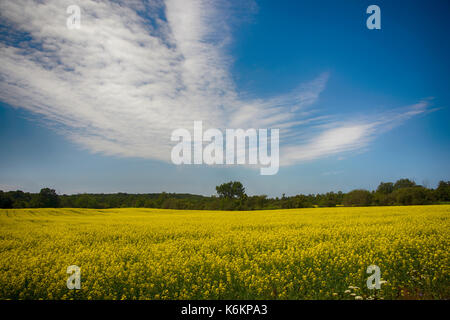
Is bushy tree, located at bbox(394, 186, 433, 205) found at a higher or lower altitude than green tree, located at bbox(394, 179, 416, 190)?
lower

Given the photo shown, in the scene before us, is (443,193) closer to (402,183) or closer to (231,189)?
(402,183)

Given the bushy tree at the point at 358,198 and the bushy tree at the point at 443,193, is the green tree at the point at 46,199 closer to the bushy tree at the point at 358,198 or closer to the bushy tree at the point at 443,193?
the bushy tree at the point at 358,198

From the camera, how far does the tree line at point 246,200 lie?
4212cm

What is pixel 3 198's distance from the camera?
146ft

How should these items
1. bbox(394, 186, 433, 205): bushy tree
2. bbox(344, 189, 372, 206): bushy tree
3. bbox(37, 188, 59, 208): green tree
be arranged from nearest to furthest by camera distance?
bbox(394, 186, 433, 205): bushy tree, bbox(344, 189, 372, 206): bushy tree, bbox(37, 188, 59, 208): green tree

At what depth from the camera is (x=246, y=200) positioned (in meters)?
63.9

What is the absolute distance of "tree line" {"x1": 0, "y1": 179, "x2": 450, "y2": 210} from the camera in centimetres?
4212

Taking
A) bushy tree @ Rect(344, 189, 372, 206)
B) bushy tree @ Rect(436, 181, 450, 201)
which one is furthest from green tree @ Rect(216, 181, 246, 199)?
bushy tree @ Rect(436, 181, 450, 201)

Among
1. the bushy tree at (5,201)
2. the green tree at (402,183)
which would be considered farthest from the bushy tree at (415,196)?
the bushy tree at (5,201)

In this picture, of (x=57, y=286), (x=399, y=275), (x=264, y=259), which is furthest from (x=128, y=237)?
(x=399, y=275)

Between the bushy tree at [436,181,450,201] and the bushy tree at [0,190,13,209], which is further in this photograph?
the bushy tree at [0,190,13,209]

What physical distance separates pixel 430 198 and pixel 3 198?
8008 centimetres

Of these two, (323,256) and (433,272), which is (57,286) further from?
(433,272)

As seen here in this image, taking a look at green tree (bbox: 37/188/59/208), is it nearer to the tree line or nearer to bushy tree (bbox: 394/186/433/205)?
the tree line
